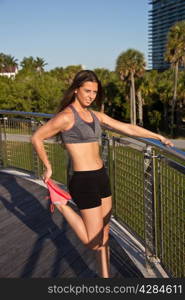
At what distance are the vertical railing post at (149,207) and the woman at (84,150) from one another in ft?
1.03

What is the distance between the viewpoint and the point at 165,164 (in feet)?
9.21

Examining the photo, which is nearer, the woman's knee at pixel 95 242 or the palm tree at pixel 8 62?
the woman's knee at pixel 95 242

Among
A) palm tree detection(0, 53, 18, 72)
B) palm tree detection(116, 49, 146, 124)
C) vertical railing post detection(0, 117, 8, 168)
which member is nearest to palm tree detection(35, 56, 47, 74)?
palm tree detection(0, 53, 18, 72)

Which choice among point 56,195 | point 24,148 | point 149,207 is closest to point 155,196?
point 149,207

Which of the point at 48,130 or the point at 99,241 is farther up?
the point at 48,130

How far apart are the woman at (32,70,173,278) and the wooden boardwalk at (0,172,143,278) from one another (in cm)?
48

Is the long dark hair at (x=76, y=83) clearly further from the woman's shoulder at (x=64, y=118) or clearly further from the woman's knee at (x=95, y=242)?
the woman's knee at (x=95, y=242)

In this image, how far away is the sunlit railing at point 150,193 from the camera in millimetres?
2779

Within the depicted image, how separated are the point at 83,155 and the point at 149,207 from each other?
95 centimetres

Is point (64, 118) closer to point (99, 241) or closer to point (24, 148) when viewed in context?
point (99, 241)

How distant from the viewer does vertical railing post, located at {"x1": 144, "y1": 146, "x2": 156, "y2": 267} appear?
121 inches

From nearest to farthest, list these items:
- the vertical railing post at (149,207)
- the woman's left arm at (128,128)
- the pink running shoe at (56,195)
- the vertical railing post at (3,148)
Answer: the pink running shoe at (56,195) < the woman's left arm at (128,128) < the vertical railing post at (149,207) < the vertical railing post at (3,148)

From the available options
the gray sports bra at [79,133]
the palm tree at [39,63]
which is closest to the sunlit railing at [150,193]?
the gray sports bra at [79,133]

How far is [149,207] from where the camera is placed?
3.21 m
